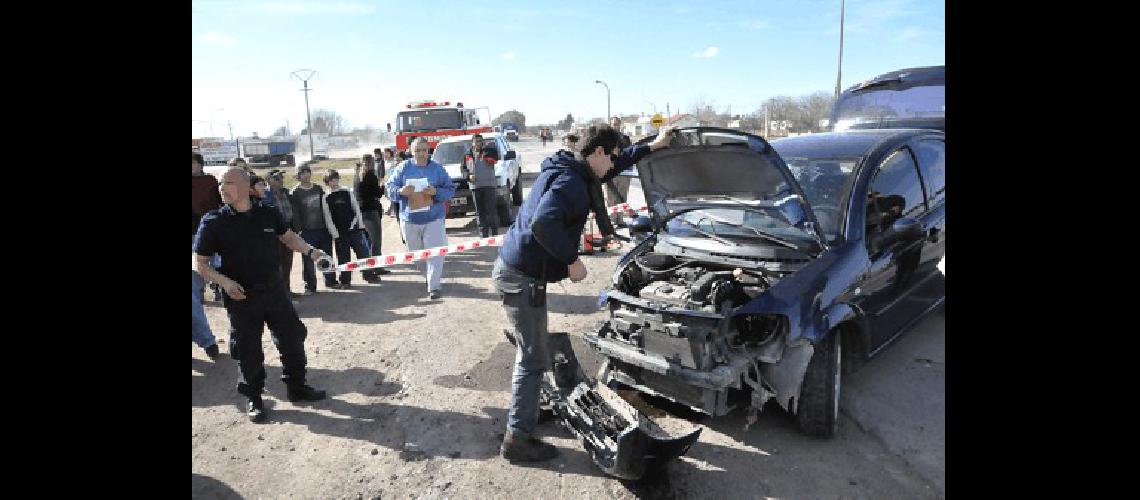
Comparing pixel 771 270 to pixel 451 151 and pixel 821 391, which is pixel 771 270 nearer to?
pixel 821 391

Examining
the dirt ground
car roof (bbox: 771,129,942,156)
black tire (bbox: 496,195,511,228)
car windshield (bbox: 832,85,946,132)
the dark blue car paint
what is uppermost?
car windshield (bbox: 832,85,946,132)

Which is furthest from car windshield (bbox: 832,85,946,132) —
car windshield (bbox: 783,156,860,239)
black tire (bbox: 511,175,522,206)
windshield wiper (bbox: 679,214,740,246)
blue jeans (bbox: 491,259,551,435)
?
black tire (bbox: 511,175,522,206)

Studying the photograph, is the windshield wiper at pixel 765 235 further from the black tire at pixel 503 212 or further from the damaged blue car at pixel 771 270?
the black tire at pixel 503 212

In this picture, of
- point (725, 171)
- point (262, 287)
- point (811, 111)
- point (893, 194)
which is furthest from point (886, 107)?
point (811, 111)

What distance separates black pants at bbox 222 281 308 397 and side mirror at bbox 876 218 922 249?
400 cm

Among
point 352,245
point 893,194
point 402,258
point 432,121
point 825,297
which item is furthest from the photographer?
point 432,121

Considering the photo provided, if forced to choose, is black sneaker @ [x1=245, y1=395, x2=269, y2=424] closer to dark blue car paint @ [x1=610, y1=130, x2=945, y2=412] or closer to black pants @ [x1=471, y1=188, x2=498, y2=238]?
dark blue car paint @ [x1=610, y1=130, x2=945, y2=412]

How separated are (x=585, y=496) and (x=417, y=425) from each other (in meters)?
1.42

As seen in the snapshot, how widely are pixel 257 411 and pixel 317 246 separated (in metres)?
3.47

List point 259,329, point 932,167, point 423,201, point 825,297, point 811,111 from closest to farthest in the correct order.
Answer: point 825,297 → point 259,329 → point 932,167 → point 423,201 → point 811,111

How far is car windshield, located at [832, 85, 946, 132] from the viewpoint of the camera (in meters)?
6.91

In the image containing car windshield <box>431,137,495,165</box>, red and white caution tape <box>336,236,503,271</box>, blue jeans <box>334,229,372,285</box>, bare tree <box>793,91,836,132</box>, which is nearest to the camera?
red and white caution tape <box>336,236,503,271</box>

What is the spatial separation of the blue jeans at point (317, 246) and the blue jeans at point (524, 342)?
15.3ft

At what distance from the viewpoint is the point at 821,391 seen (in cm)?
346
